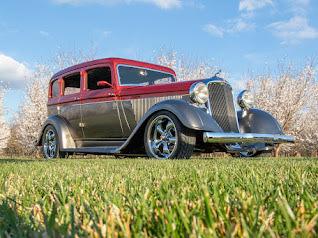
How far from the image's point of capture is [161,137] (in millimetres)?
5547

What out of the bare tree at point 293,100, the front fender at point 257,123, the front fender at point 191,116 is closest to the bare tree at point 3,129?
the bare tree at point 293,100

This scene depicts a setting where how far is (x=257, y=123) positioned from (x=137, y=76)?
220cm

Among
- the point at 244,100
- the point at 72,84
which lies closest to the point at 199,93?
the point at 244,100

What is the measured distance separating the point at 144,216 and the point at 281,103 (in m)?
18.5

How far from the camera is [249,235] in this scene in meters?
0.73

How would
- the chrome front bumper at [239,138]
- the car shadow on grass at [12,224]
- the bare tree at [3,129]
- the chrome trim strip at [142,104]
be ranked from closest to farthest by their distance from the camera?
the car shadow on grass at [12,224] < the chrome front bumper at [239,138] < the chrome trim strip at [142,104] < the bare tree at [3,129]

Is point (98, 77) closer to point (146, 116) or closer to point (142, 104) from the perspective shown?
point (142, 104)

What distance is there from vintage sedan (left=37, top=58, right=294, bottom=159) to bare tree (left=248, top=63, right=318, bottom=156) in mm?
12043

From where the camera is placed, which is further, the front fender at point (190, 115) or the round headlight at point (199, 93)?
the round headlight at point (199, 93)

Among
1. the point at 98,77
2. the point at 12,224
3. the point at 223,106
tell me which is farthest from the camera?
the point at 98,77

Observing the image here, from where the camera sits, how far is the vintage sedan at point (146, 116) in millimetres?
5273

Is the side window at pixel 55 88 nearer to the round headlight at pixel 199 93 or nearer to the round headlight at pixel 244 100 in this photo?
the round headlight at pixel 199 93

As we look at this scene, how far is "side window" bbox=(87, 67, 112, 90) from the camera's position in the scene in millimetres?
6934

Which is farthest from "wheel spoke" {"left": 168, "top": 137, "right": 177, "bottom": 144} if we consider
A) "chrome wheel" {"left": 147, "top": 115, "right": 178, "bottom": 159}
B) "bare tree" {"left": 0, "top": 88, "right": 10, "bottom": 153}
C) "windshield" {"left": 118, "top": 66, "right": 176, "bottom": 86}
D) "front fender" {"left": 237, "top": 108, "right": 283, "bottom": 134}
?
"bare tree" {"left": 0, "top": 88, "right": 10, "bottom": 153}
